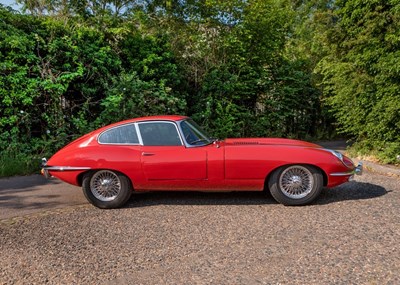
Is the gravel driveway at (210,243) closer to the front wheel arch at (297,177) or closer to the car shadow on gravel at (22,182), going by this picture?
the front wheel arch at (297,177)

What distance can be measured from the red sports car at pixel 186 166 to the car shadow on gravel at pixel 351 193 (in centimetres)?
40

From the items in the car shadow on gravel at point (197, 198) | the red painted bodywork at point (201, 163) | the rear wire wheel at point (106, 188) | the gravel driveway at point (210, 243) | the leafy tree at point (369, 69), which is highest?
the leafy tree at point (369, 69)

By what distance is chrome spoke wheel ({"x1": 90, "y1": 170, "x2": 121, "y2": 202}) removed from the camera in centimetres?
466

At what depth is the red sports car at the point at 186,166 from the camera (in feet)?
14.7

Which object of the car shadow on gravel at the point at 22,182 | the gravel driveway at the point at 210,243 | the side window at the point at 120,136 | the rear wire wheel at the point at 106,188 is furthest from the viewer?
the car shadow on gravel at the point at 22,182

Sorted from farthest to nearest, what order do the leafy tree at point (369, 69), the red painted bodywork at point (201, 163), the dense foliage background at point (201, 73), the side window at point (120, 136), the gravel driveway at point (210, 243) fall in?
the dense foliage background at point (201, 73)
the leafy tree at point (369, 69)
the side window at point (120, 136)
the red painted bodywork at point (201, 163)
the gravel driveway at point (210, 243)

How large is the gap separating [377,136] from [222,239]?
5.58 metres

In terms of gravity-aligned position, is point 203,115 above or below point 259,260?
above

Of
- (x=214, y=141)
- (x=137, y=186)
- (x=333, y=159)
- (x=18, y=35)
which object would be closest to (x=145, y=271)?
(x=137, y=186)

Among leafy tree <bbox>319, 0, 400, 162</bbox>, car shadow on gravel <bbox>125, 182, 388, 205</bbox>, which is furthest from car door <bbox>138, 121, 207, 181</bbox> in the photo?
leafy tree <bbox>319, 0, 400, 162</bbox>

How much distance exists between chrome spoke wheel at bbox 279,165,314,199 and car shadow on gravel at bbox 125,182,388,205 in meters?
0.26

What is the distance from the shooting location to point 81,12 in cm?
1152

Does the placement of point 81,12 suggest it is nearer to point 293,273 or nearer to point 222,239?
point 222,239

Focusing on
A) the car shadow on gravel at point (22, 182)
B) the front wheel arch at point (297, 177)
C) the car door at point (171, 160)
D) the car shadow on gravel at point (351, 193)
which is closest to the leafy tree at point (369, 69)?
the car shadow on gravel at point (351, 193)
